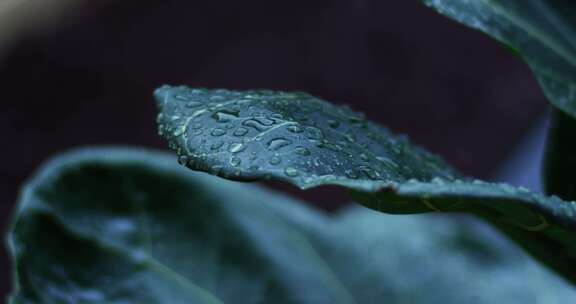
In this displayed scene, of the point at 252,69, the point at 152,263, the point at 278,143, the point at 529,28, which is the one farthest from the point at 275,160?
the point at 252,69

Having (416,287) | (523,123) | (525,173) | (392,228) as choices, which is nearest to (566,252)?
(416,287)

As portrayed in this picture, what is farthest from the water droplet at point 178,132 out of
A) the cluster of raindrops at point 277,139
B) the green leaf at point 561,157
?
the green leaf at point 561,157

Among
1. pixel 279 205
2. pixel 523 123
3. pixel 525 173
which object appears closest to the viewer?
pixel 279 205

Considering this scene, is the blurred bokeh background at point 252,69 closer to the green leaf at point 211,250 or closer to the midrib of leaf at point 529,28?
the green leaf at point 211,250

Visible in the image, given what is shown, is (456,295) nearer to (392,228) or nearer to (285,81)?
(392,228)

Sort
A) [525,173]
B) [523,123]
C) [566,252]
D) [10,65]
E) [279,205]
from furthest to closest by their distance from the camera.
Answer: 1. [10,65]
2. [523,123]
3. [525,173]
4. [279,205]
5. [566,252]
